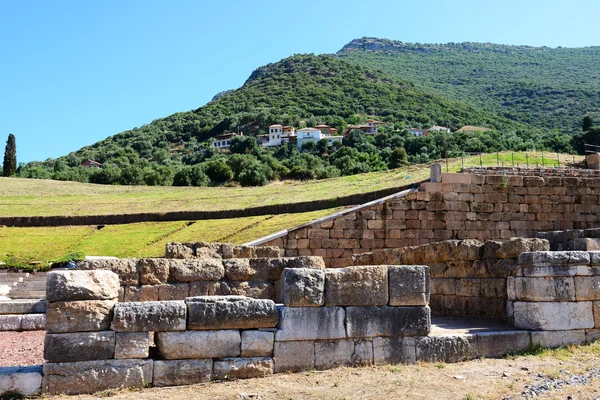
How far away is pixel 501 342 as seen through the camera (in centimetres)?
817

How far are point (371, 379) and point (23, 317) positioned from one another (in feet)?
32.0

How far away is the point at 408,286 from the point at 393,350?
809mm

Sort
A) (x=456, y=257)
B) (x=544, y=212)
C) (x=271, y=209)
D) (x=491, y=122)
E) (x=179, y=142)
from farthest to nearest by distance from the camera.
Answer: (x=179, y=142) → (x=491, y=122) → (x=271, y=209) → (x=544, y=212) → (x=456, y=257)

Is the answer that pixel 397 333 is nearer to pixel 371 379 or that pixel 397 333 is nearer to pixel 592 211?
pixel 371 379

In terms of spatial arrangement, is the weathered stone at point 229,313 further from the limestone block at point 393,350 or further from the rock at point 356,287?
the limestone block at point 393,350

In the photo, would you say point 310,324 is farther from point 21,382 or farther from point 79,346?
point 21,382

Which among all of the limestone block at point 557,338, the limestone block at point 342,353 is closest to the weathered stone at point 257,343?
the limestone block at point 342,353

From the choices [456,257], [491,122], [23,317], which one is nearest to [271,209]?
[23,317]

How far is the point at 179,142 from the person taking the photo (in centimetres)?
12150

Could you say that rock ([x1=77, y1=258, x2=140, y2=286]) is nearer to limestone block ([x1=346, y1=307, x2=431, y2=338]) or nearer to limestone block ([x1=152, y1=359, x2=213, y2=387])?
limestone block ([x1=152, y1=359, x2=213, y2=387])

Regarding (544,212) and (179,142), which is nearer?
(544,212)

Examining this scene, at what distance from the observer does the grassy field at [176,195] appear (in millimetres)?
39344

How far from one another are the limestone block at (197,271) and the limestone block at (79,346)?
443 centimetres

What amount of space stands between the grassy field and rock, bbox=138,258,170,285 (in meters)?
24.3
